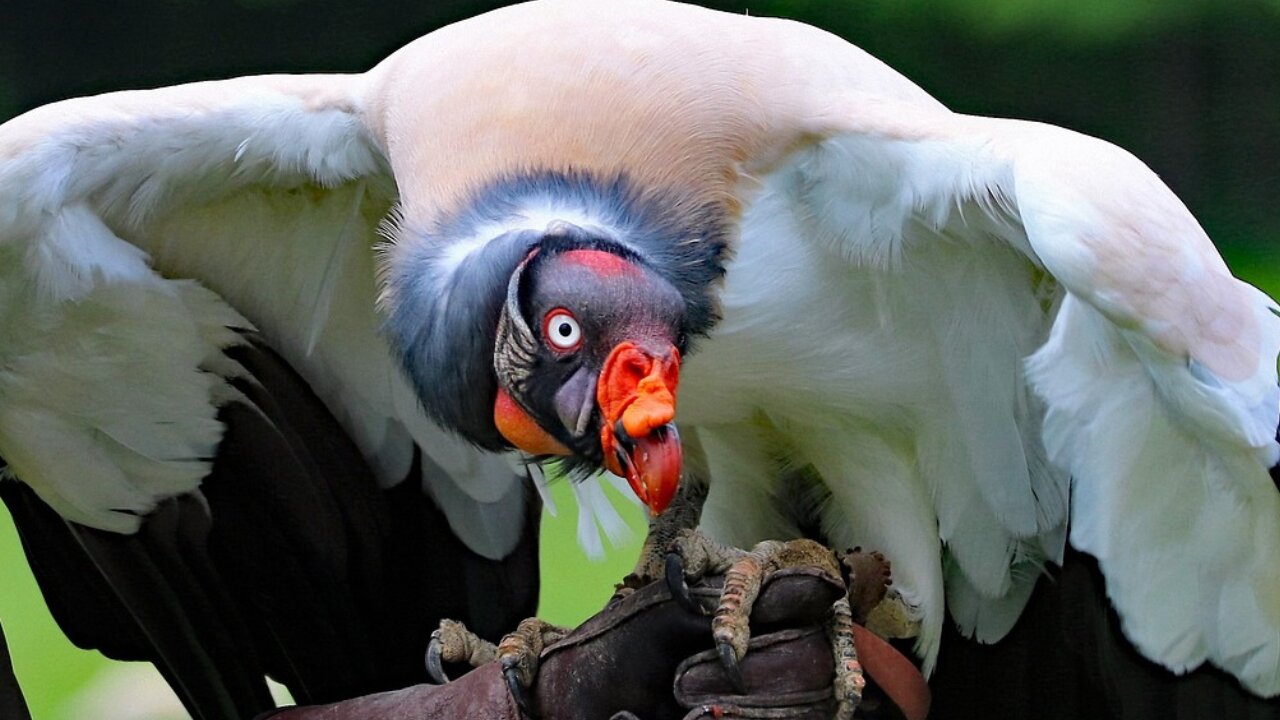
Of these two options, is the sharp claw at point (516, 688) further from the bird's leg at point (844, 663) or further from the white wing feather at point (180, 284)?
the white wing feather at point (180, 284)

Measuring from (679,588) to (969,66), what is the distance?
1442 millimetres

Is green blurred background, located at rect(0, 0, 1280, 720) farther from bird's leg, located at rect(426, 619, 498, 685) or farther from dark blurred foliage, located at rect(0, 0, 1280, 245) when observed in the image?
bird's leg, located at rect(426, 619, 498, 685)

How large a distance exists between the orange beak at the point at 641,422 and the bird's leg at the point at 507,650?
542 mm

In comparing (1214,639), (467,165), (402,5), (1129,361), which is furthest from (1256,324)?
(402,5)

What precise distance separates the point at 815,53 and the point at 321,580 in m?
1.09

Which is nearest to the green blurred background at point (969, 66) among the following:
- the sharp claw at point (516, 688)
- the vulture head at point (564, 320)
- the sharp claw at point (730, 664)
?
the sharp claw at point (516, 688)

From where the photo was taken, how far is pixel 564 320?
159 cm

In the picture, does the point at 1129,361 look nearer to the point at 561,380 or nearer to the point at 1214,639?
the point at 1214,639

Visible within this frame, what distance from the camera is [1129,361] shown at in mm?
1688

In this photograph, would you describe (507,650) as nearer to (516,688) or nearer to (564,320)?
(516,688)

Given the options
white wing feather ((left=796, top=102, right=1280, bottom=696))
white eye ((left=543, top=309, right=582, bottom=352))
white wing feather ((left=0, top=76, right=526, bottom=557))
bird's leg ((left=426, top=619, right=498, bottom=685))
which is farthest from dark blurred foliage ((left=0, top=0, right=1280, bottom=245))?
white eye ((left=543, top=309, right=582, bottom=352))

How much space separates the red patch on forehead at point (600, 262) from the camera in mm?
1611

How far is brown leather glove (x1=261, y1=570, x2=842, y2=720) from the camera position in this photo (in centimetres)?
194

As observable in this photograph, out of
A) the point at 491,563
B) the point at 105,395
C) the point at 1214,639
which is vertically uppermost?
the point at 105,395
